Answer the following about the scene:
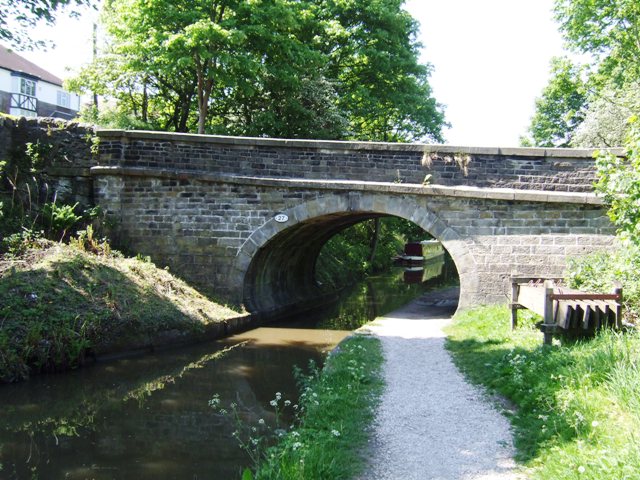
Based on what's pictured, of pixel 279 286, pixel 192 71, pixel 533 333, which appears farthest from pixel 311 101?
pixel 533 333

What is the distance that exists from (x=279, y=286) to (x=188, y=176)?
4131 millimetres

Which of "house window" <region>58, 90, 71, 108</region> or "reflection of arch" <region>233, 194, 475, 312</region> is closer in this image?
"reflection of arch" <region>233, 194, 475, 312</region>

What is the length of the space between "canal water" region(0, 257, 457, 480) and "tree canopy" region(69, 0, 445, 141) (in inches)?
309

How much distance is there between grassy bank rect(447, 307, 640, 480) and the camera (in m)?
3.56

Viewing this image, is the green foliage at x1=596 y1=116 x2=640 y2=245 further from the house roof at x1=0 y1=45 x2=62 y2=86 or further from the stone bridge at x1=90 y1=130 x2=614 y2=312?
the house roof at x1=0 y1=45 x2=62 y2=86

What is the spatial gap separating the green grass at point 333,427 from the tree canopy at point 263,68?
32.3ft

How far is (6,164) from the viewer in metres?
11.9

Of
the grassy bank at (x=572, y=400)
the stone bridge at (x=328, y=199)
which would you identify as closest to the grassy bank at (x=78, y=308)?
the stone bridge at (x=328, y=199)

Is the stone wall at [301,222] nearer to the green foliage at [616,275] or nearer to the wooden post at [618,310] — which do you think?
the green foliage at [616,275]

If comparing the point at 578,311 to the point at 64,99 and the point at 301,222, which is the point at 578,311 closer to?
the point at 301,222

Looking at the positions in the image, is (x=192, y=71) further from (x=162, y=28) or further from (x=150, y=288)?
(x=150, y=288)

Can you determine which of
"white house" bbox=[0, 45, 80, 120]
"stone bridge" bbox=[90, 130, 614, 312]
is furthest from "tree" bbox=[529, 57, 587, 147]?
"white house" bbox=[0, 45, 80, 120]

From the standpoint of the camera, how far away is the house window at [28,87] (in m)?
32.8

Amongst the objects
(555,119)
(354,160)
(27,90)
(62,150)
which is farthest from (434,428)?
(555,119)
